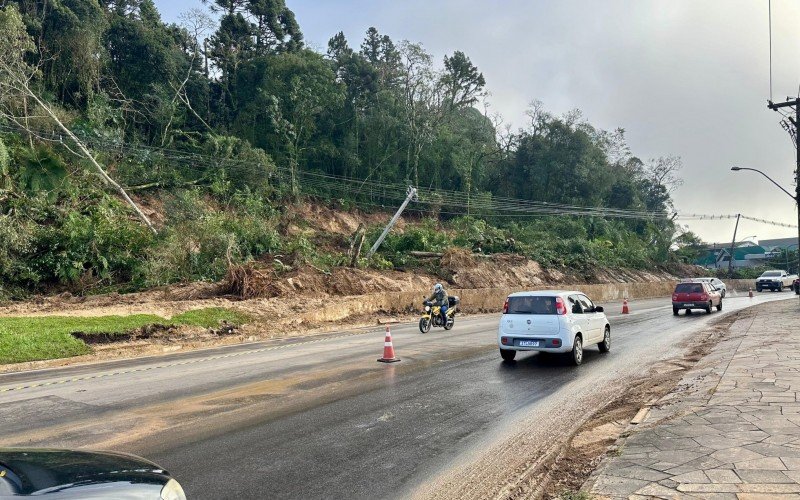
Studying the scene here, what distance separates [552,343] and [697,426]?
5572mm

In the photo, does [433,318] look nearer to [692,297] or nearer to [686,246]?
[692,297]

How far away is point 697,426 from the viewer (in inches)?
265

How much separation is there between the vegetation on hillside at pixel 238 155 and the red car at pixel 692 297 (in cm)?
1702

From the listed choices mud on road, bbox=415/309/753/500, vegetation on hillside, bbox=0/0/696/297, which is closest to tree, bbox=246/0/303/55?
vegetation on hillside, bbox=0/0/696/297

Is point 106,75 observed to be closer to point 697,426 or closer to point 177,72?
point 177,72

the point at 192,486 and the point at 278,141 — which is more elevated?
the point at 278,141

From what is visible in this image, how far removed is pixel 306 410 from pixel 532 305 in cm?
644

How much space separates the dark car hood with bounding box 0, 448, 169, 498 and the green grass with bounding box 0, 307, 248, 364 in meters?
13.5

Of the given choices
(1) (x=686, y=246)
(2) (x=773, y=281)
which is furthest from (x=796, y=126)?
(1) (x=686, y=246)

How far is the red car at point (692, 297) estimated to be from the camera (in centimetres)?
2730

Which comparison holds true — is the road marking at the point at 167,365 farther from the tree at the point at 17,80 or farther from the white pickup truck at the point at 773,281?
the white pickup truck at the point at 773,281

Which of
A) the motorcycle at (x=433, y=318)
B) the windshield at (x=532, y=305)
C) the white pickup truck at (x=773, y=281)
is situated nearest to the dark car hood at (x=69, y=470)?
the windshield at (x=532, y=305)

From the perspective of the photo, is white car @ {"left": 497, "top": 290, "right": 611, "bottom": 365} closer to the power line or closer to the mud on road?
the mud on road

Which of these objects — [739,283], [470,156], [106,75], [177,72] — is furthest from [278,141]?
[739,283]
